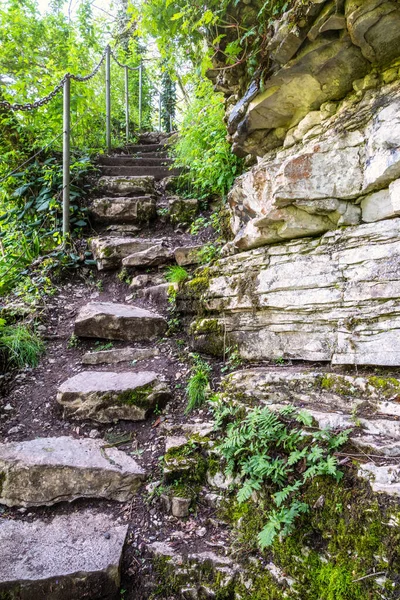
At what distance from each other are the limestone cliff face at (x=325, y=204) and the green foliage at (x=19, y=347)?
184 centimetres

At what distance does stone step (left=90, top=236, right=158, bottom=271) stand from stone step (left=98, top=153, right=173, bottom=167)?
2.76 metres

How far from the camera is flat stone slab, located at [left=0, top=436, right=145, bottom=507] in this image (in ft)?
7.71

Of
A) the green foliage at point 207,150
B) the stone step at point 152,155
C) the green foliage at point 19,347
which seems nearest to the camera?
the green foliage at point 19,347

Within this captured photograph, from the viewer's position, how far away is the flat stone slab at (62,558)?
1.82 m

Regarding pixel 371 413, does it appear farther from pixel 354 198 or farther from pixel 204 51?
pixel 204 51

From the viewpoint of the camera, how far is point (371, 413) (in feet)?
6.79

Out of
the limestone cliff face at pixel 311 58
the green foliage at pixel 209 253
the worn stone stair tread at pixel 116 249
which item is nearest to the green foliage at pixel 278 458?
the green foliage at pixel 209 253

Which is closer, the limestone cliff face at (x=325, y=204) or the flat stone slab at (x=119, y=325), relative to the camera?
the limestone cliff face at (x=325, y=204)

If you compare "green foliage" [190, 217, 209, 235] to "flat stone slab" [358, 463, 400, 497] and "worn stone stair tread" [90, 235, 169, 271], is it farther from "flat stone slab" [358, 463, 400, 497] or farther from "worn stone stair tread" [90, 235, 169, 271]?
"flat stone slab" [358, 463, 400, 497]

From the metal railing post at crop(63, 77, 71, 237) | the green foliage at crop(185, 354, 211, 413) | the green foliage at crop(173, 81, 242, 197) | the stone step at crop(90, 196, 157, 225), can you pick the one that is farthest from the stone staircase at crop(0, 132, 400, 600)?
the green foliage at crop(173, 81, 242, 197)

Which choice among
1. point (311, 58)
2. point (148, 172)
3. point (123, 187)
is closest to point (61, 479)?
point (311, 58)

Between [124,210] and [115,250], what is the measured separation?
0.97 m

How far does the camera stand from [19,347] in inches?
141

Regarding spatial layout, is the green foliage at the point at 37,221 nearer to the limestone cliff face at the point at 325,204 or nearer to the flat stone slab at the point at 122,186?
the flat stone slab at the point at 122,186
